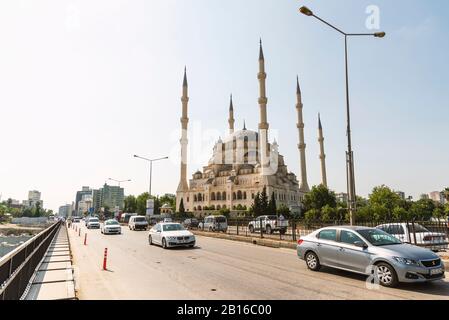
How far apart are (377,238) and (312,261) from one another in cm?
215

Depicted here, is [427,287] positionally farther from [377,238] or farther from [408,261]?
[377,238]

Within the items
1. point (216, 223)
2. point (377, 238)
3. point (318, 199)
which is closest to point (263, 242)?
point (377, 238)

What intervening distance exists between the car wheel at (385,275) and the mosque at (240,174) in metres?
72.6

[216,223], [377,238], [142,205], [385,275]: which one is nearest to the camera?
[385,275]

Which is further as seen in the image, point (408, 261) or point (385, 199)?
point (385, 199)

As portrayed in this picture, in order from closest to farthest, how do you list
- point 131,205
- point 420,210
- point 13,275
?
point 13,275, point 420,210, point 131,205

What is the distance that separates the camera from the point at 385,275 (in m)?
8.19

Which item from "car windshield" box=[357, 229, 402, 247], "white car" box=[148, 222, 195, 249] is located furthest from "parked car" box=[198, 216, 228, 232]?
"car windshield" box=[357, 229, 402, 247]

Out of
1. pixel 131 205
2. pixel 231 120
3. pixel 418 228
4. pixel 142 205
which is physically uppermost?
pixel 231 120

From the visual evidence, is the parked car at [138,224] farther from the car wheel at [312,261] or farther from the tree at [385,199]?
the tree at [385,199]
